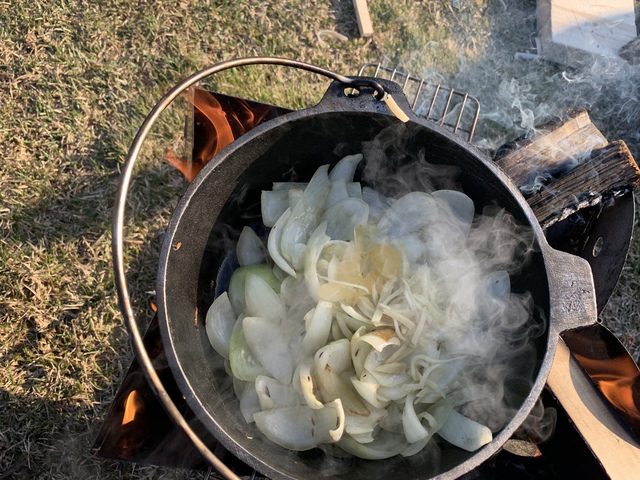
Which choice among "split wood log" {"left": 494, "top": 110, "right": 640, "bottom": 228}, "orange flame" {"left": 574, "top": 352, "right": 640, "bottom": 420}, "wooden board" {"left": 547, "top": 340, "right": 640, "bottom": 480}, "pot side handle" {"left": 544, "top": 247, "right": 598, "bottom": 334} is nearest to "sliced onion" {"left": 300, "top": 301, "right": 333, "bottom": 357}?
"pot side handle" {"left": 544, "top": 247, "right": 598, "bottom": 334}

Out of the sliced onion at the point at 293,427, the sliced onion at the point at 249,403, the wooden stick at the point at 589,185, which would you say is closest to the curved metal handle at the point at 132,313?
the sliced onion at the point at 293,427

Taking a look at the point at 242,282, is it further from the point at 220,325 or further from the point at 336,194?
the point at 336,194

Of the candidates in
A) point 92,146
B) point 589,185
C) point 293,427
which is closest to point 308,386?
point 293,427

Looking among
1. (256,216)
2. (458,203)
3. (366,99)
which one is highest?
(366,99)

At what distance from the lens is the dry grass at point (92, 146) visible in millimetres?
2744

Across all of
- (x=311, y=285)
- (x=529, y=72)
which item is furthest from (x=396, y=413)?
(x=529, y=72)

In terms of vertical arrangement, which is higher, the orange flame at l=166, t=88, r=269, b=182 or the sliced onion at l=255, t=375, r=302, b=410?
the orange flame at l=166, t=88, r=269, b=182

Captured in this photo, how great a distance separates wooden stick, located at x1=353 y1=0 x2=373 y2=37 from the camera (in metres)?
3.44

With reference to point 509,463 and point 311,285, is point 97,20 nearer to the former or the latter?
point 311,285

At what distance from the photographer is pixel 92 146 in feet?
10.1

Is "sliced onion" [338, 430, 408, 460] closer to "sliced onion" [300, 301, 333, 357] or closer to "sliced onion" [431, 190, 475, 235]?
"sliced onion" [300, 301, 333, 357]

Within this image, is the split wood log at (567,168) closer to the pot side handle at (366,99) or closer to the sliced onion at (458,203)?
the sliced onion at (458,203)

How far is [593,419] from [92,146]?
310cm

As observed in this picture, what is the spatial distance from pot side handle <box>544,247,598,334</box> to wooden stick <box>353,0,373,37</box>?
2.26 meters
